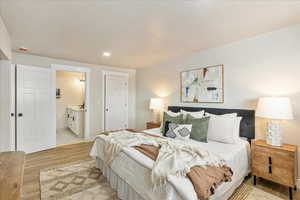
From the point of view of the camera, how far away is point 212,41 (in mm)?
2826

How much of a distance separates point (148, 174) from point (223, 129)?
157 cm

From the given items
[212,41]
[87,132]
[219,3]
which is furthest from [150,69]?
[219,3]

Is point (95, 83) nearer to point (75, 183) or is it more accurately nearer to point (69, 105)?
point (69, 105)

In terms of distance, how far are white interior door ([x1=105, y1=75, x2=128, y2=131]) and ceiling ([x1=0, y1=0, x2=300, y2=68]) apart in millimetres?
1908

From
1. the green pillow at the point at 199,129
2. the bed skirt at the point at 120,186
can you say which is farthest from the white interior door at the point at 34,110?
the green pillow at the point at 199,129

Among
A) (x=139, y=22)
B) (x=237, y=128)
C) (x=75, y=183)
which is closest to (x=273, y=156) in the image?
(x=237, y=128)

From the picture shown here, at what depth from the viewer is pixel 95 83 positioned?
467cm

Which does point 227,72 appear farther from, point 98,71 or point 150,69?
point 98,71

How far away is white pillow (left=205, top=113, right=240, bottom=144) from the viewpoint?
2.42 metres

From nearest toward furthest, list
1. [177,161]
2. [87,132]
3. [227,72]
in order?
1. [177,161]
2. [227,72]
3. [87,132]

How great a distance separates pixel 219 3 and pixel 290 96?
1737mm

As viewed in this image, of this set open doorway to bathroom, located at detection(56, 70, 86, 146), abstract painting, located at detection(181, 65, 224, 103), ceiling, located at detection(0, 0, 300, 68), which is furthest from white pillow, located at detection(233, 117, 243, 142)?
open doorway to bathroom, located at detection(56, 70, 86, 146)

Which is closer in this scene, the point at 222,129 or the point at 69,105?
the point at 222,129

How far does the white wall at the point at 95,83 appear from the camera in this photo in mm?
3639
